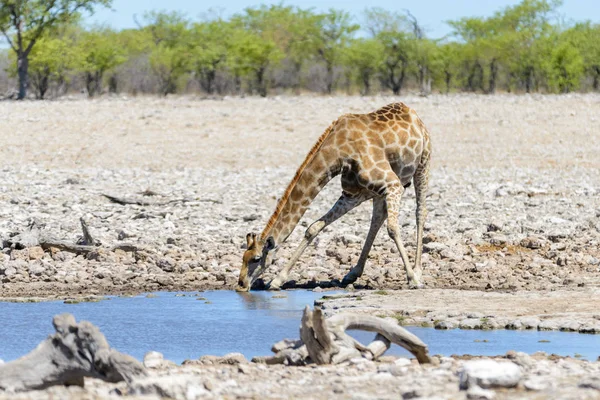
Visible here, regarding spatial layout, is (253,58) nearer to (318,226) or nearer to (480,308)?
(318,226)

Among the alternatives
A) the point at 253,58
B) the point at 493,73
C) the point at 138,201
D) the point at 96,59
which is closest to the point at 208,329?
the point at 138,201

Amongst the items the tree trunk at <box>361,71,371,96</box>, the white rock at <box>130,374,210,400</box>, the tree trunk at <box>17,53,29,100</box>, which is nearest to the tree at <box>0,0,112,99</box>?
the tree trunk at <box>17,53,29,100</box>

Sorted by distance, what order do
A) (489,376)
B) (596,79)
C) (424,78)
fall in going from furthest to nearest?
(424,78), (596,79), (489,376)

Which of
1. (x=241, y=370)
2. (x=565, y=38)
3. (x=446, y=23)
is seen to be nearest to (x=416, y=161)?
(x=241, y=370)

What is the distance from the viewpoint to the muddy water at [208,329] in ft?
28.4

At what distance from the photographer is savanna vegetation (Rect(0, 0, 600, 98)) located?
2002 inches

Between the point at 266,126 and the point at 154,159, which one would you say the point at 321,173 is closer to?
the point at 154,159

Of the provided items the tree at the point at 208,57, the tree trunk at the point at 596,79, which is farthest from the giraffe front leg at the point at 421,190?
the tree at the point at 208,57

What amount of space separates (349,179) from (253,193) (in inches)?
307

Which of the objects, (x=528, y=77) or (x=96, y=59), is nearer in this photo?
(x=96, y=59)

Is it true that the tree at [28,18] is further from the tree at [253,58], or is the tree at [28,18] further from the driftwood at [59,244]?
the driftwood at [59,244]

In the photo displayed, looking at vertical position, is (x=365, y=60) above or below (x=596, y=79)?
above

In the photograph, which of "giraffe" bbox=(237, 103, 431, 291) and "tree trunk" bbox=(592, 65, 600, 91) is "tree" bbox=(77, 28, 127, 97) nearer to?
"tree trunk" bbox=(592, 65, 600, 91)

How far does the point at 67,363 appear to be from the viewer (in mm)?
6387
